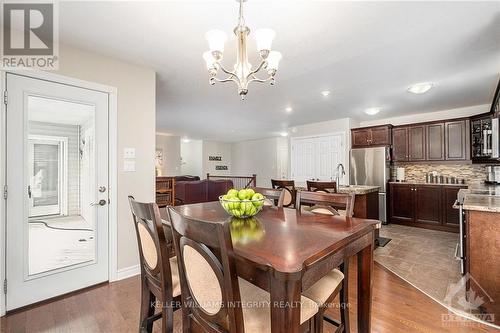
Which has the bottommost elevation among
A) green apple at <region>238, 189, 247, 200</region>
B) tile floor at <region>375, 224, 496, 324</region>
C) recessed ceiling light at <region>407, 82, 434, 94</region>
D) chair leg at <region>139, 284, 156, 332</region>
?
tile floor at <region>375, 224, 496, 324</region>

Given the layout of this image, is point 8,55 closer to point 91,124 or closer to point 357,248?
point 91,124

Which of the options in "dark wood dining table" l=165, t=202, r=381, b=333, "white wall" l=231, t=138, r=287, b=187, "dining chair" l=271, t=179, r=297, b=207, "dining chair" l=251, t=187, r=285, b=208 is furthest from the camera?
"white wall" l=231, t=138, r=287, b=187

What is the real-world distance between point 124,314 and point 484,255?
3.07m

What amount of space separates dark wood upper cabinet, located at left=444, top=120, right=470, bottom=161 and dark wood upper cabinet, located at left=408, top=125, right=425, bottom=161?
41 centimetres

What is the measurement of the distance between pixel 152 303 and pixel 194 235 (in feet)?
3.52

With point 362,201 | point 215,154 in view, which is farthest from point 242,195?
point 215,154

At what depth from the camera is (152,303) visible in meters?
1.70

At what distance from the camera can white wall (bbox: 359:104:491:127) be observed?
15.9 ft

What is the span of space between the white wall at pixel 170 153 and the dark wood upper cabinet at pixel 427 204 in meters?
7.95

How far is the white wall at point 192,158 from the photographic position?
36.1 feet

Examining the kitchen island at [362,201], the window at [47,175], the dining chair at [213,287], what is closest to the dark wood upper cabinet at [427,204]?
the kitchen island at [362,201]

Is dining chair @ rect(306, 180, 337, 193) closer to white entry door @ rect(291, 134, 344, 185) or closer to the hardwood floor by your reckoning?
the hardwood floor

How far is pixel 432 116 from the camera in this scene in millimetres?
5406

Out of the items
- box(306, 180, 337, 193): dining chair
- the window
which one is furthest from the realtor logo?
box(306, 180, 337, 193): dining chair
